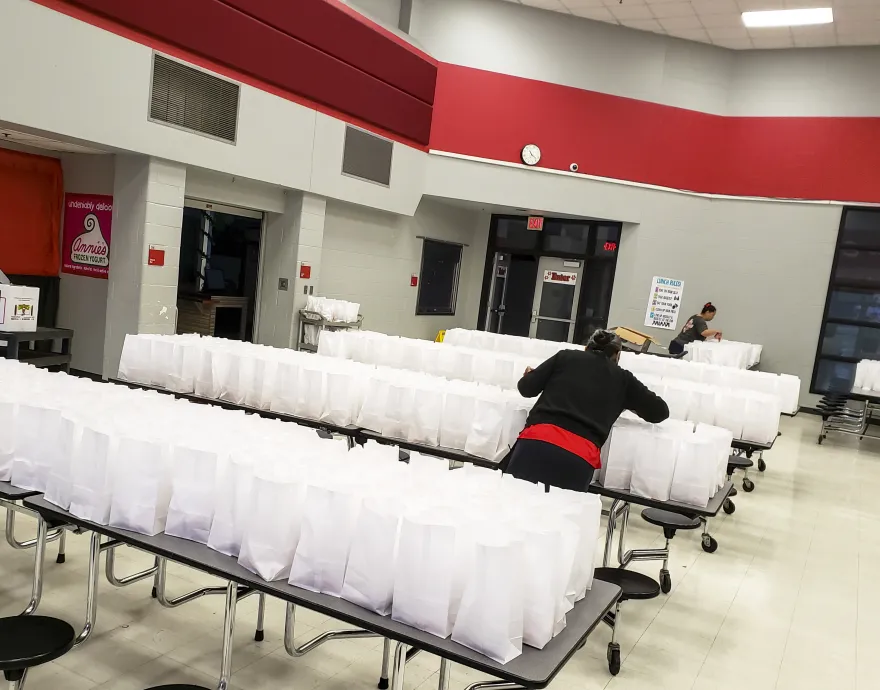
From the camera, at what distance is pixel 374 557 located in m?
1.86

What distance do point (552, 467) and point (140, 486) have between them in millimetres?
1840

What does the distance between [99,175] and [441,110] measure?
16.0 ft

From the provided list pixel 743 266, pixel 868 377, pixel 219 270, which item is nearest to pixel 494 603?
pixel 219 270

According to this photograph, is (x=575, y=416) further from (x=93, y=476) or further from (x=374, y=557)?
(x=93, y=476)

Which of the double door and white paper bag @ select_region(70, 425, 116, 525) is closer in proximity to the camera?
white paper bag @ select_region(70, 425, 116, 525)

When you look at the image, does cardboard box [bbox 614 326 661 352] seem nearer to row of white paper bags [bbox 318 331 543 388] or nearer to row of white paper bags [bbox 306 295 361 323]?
row of white paper bags [bbox 306 295 361 323]

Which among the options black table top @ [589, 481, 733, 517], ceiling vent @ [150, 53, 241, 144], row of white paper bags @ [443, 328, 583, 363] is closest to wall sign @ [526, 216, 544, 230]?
row of white paper bags @ [443, 328, 583, 363]

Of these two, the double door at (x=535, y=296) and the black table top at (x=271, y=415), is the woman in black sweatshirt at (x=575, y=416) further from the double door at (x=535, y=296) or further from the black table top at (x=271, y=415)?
the double door at (x=535, y=296)

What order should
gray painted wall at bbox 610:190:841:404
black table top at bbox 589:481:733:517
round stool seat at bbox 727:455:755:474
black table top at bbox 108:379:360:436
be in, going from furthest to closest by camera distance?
1. gray painted wall at bbox 610:190:841:404
2. round stool seat at bbox 727:455:755:474
3. black table top at bbox 108:379:360:436
4. black table top at bbox 589:481:733:517

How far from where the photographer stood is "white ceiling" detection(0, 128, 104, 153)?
5875mm

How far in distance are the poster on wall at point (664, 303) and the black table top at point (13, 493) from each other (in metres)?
9.51

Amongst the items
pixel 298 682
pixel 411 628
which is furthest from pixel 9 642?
pixel 411 628

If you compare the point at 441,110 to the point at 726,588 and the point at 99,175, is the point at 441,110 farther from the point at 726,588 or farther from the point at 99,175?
the point at 726,588

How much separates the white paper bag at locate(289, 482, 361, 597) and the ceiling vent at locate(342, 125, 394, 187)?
7.10m
